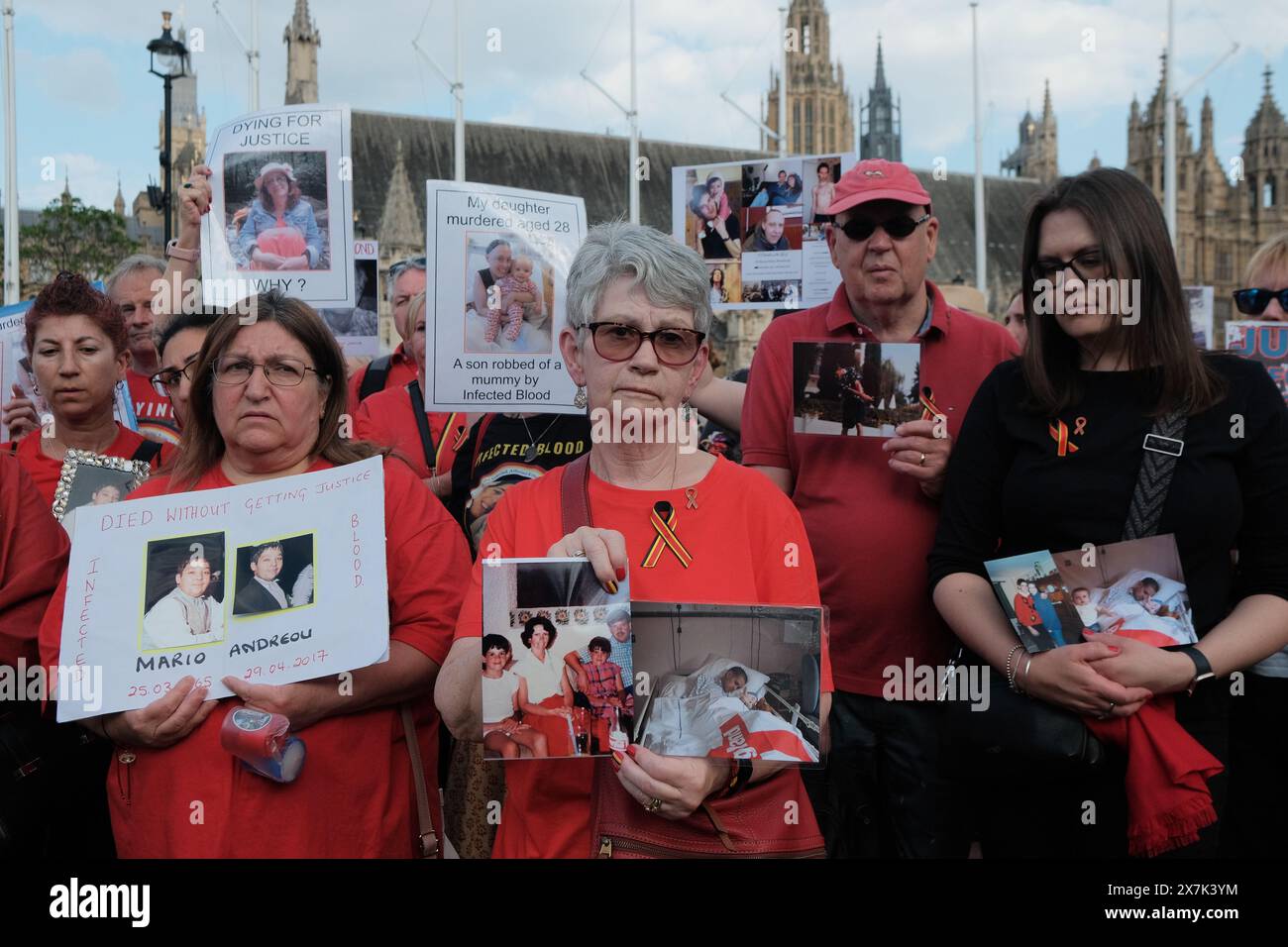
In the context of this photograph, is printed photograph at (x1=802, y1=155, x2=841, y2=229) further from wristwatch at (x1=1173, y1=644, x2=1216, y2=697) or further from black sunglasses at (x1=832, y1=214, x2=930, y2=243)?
wristwatch at (x1=1173, y1=644, x2=1216, y2=697)

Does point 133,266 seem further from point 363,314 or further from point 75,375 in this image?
point 75,375

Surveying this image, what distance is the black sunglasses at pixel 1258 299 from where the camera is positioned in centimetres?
432

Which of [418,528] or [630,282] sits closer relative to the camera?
[630,282]

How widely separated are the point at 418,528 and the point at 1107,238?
1.79 metres

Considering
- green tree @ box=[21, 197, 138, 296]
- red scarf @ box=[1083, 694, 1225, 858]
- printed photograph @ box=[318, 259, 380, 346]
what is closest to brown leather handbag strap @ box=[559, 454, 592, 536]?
red scarf @ box=[1083, 694, 1225, 858]

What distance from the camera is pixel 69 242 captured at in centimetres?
3534

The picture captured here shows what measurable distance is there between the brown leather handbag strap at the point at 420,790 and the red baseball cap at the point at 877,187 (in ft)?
6.16

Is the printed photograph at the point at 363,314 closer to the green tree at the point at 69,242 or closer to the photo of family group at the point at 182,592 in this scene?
the photo of family group at the point at 182,592

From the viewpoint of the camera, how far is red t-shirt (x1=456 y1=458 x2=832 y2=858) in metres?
2.42

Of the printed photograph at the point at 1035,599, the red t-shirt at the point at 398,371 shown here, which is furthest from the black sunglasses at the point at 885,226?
the red t-shirt at the point at 398,371

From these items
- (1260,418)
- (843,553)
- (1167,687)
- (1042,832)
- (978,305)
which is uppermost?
(978,305)

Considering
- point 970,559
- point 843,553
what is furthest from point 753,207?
point 970,559

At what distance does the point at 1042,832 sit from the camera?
2754 millimetres
